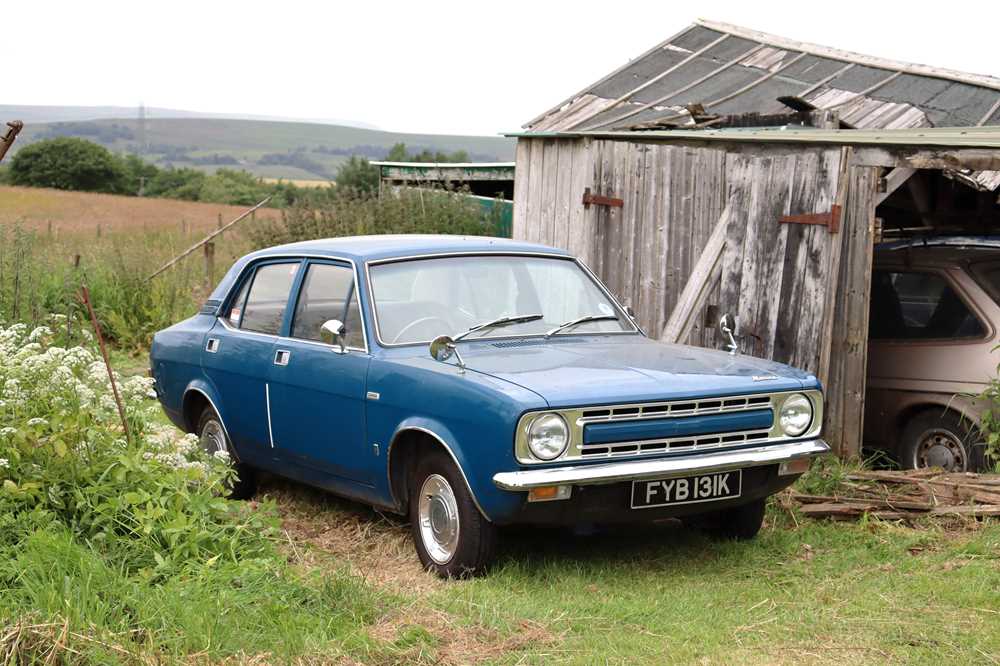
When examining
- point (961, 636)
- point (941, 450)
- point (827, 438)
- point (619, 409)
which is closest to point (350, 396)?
point (619, 409)

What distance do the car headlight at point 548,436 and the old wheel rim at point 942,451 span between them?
3931 mm

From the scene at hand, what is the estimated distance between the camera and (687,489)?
5.93m

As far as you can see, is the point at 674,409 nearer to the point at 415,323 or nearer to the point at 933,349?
the point at 415,323

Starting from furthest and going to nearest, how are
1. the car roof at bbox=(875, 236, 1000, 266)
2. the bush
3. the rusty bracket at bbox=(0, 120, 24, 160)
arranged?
the car roof at bbox=(875, 236, 1000, 266) → the rusty bracket at bbox=(0, 120, 24, 160) → the bush

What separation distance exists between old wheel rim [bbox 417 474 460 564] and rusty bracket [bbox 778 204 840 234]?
A: 3.81 meters

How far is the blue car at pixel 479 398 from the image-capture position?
571 centimetres

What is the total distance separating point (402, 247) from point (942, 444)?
408 centimetres

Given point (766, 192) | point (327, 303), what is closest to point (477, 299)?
point (327, 303)

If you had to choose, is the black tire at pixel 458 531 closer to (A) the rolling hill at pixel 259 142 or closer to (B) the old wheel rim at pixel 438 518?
(B) the old wheel rim at pixel 438 518

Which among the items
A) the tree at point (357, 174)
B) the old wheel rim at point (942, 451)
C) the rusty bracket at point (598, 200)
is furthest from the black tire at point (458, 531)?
the tree at point (357, 174)

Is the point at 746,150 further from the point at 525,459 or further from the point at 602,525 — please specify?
the point at 525,459

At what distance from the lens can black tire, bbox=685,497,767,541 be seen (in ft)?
22.2

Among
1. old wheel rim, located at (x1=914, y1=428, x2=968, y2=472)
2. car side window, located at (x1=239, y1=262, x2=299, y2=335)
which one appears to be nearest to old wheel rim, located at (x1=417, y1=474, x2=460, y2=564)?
car side window, located at (x1=239, y1=262, x2=299, y2=335)

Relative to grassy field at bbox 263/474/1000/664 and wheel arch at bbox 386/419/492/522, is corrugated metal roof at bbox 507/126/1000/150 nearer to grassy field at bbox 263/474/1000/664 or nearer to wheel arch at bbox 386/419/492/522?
grassy field at bbox 263/474/1000/664
